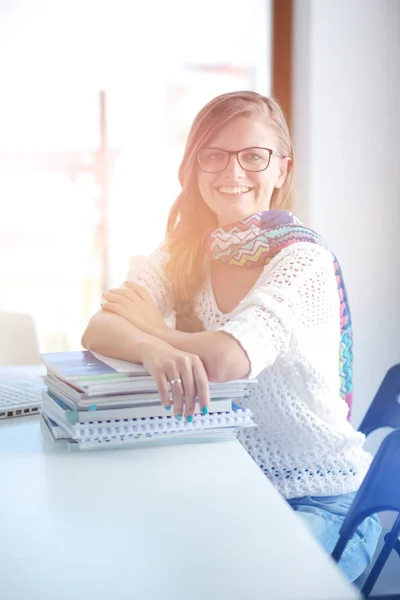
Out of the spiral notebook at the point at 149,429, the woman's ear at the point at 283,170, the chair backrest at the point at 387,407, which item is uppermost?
the woman's ear at the point at 283,170

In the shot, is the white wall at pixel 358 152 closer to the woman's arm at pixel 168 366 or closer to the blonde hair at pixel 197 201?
the blonde hair at pixel 197 201

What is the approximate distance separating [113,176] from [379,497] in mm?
2246

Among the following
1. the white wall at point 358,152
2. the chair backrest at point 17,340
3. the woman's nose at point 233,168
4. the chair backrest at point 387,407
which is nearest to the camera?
the woman's nose at point 233,168

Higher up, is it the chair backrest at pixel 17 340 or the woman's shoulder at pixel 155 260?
the woman's shoulder at pixel 155 260

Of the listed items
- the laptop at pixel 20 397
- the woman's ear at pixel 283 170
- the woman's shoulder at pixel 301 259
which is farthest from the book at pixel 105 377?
the woman's ear at pixel 283 170

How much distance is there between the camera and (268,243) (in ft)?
4.18

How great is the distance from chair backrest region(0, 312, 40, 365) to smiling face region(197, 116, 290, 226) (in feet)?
2.68

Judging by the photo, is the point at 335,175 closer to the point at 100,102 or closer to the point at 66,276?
the point at 100,102

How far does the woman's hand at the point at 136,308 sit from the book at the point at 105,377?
0.16 meters

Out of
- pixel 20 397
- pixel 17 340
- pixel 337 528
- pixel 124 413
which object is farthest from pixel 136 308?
pixel 17 340

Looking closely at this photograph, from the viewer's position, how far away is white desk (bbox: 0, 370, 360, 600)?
0.55 meters

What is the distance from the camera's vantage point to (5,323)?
1.99 metres

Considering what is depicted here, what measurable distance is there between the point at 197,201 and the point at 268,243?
0.29m

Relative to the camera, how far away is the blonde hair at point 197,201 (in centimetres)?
136
